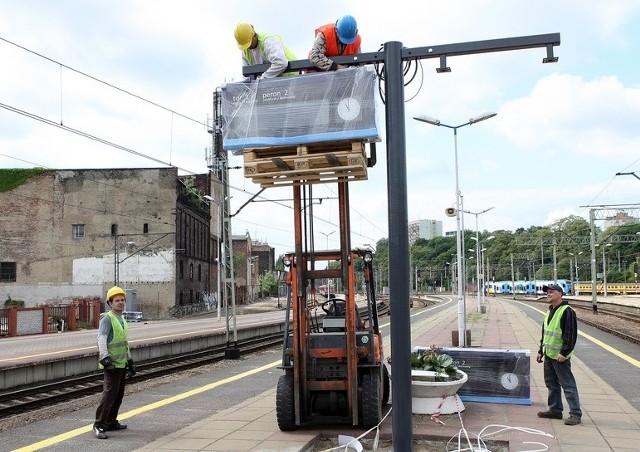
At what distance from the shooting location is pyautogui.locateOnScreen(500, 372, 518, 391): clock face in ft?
29.9

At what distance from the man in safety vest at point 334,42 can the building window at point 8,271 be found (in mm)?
53691

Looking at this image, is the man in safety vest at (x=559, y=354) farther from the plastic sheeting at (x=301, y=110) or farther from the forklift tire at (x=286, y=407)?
the plastic sheeting at (x=301, y=110)

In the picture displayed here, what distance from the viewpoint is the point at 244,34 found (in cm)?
617

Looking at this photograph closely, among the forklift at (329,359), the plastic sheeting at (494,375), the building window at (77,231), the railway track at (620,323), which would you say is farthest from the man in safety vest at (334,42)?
the building window at (77,231)

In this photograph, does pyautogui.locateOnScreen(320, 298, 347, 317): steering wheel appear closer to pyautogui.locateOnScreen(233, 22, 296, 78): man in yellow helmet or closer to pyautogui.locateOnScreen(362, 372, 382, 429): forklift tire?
pyautogui.locateOnScreen(362, 372, 382, 429): forklift tire

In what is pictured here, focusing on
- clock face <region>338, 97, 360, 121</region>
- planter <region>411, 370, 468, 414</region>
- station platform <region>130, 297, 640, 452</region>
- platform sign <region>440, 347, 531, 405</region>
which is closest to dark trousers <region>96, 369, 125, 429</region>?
station platform <region>130, 297, 640, 452</region>

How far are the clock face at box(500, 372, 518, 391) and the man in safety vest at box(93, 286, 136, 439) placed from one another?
205 inches

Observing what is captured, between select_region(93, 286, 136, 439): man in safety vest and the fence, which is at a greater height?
select_region(93, 286, 136, 439): man in safety vest

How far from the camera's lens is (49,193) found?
53875 mm

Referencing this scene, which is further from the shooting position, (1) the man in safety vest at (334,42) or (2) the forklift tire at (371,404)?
(2) the forklift tire at (371,404)

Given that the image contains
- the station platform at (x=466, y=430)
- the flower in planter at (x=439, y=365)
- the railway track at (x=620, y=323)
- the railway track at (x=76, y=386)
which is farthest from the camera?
the railway track at (x=620, y=323)

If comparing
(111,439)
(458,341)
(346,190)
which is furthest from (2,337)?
(346,190)

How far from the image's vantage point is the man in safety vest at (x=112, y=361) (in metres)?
7.77

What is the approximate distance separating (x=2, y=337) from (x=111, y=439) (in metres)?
25.8
